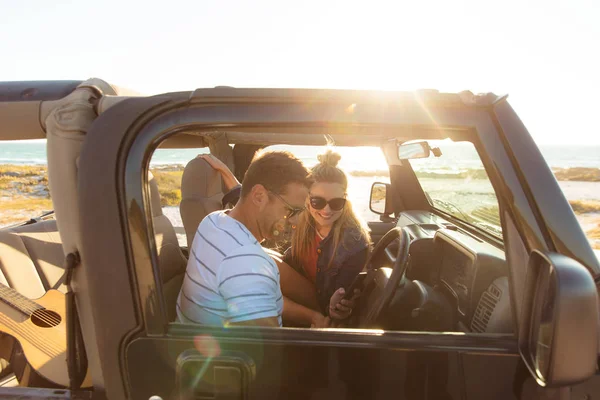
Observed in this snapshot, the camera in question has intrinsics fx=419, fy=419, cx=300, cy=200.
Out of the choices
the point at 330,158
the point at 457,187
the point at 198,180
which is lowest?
the point at 198,180

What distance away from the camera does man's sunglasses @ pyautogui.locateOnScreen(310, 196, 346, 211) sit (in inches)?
96.0

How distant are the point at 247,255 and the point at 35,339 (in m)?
1.23

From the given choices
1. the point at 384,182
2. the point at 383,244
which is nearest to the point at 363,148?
the point at 384,182

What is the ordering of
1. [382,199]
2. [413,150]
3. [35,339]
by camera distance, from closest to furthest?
[35,339], [413,150], [382,199]

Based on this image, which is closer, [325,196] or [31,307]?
[31,307]

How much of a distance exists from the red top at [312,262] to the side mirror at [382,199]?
1.76 m

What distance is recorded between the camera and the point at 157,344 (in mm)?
1108

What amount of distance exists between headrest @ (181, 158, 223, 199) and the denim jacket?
1.59m

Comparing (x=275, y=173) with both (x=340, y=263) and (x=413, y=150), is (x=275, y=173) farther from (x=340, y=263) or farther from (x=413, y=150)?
(x=413, y=150)

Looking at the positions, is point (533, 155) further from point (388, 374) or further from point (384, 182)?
point (384, 182)

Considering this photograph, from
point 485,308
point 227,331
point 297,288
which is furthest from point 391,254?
point 227,331

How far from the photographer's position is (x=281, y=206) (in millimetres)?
1718

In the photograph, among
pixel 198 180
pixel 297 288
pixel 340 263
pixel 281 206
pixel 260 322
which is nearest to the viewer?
pixel 260 322

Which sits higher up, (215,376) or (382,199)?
(215,376)
